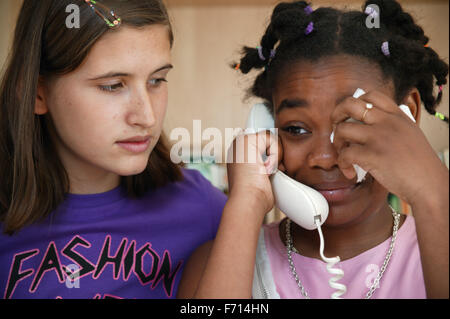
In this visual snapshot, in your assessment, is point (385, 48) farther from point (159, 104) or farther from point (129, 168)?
point (129, 168)

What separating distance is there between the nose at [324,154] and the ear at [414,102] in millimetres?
211

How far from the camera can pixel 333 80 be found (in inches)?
37.2

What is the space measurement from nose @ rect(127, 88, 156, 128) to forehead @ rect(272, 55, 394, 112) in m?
0.29

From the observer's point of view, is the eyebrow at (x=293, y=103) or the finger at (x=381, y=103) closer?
the finger at (x=381, y=103)

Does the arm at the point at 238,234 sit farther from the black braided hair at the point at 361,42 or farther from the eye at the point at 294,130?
the black braided hair at the point at 361,42

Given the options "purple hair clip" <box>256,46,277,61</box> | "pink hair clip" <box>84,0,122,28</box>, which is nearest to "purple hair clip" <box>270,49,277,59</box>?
"purple hair clip" <box>256,46,277,61</box>

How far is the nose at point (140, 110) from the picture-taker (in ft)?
3.09

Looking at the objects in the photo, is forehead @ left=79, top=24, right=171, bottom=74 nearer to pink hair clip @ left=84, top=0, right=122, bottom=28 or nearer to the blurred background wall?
pink hair clip @ left=84, top=0, right=122, bottom=28

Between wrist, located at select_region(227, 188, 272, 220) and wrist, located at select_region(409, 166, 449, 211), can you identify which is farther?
wrist, located at select_region(227, 188, 272, 220)

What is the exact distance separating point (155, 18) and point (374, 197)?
1.96ft

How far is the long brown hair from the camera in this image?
95cm

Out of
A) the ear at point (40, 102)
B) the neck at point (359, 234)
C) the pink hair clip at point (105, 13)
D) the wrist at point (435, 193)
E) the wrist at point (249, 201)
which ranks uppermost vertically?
the pink hair clip at point (105, 13)

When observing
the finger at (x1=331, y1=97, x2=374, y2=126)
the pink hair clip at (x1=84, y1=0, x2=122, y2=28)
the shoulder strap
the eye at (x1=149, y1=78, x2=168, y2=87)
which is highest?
the pink hair clip at (x1=84, y1=0, x2=122, y2=28)

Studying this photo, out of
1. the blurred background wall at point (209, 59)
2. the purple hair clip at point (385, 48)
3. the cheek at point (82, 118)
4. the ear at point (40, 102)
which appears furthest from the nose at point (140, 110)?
the blurred background wall at point (209, 59)
